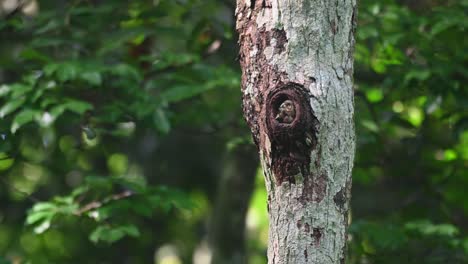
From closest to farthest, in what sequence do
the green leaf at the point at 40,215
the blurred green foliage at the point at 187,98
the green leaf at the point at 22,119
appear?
the green leaf at the point at 22,119, the green leaf at the point at 40,215, the blurred green foliage at the point at 187,98

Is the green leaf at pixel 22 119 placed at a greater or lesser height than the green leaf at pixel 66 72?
lesser

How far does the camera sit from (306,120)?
191 cm

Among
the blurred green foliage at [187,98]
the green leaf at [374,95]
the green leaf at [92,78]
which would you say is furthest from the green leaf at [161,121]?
the green leaf at [374,95]

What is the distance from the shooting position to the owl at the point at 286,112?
6.31ft

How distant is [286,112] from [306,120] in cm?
6

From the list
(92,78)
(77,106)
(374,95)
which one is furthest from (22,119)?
(374,95)

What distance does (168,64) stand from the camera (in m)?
4.07

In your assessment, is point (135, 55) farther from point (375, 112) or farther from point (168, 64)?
point (375, 112)

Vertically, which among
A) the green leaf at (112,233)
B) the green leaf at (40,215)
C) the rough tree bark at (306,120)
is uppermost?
the green leaf at (40,215)

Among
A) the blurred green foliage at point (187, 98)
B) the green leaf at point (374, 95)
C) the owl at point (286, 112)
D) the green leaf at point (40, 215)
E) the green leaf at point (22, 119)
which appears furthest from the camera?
the green leaf at point (374, 95)

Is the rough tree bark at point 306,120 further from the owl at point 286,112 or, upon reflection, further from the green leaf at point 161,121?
the green leaf at point 161,121

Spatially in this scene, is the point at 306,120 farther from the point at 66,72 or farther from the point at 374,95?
the point at 374,95

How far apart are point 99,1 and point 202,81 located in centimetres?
150

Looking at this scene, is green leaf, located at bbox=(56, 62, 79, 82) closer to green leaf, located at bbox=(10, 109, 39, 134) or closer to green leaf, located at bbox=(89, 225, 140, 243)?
green leaf, located at bbox=(10, 109, 39, 134)
